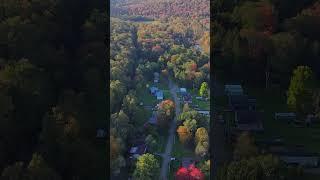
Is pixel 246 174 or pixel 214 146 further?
pixel 214 146

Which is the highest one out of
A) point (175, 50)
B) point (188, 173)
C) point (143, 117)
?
point (175, 50)

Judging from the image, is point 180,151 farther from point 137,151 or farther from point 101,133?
point 101,133

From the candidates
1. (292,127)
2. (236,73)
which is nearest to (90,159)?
(236,73)

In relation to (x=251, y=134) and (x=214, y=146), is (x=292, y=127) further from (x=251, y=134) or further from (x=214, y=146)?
(x=214, y=146)

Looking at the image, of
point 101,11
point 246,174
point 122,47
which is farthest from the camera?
point 122,47

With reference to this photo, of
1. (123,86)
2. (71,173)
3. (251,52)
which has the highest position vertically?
(251,52)

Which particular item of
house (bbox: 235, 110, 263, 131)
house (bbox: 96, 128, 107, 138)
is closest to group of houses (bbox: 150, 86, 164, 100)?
house (bbox: 96, 128, 107, 138)

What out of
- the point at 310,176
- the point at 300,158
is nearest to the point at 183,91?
the point at 300,158
